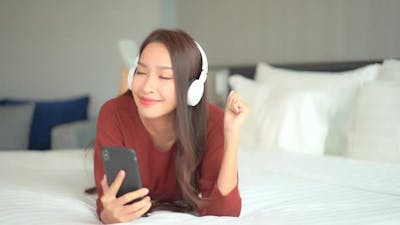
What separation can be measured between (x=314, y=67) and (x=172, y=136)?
4.88 feet

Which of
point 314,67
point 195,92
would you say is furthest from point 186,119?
point 314,67

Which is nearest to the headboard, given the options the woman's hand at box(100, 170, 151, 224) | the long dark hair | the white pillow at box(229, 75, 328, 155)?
the white pillow at box(229, 75, 328, 155)

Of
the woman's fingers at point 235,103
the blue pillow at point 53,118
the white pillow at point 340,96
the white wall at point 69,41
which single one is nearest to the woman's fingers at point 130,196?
the woman's fingers at point 235,103

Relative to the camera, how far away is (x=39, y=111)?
3.76 m

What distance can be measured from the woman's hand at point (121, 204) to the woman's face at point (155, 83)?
17 centimetres

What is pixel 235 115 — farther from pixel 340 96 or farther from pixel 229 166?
pixel 340 96

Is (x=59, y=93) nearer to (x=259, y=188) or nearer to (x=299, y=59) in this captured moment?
(x=299, y=59)

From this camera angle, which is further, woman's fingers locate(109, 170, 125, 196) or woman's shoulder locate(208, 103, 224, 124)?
woman's shoulder locate(208, 103, 224, 124)

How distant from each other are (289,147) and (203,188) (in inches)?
38.0

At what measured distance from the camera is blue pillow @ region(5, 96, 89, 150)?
12.1 ft

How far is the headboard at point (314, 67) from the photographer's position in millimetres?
2408

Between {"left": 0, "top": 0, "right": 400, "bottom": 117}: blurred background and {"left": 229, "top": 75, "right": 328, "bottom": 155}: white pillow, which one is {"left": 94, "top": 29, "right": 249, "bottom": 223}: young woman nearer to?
{"left": 229, "top": 75, "right": 328, "bottom": 155}: white pillow

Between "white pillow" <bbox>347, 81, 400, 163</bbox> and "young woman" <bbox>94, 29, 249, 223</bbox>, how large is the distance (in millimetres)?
826

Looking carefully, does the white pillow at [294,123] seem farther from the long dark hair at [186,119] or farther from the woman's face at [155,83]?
the woman's face at [155,83]
